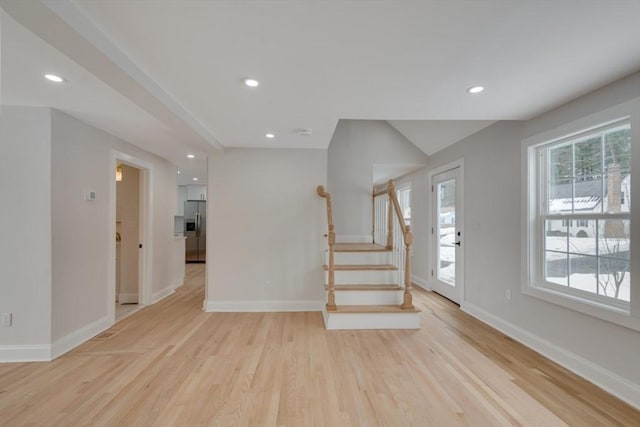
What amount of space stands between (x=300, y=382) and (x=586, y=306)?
2.28 meters

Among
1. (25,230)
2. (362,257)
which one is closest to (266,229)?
(362,257)

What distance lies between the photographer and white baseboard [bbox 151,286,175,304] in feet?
13.5

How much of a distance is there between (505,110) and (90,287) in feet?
14.4

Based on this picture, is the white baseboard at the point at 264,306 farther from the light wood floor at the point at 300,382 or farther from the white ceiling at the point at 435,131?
the white ceiling at the point at 435,131

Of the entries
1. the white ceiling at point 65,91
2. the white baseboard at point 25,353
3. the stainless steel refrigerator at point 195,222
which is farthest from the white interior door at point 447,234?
the stainless steel refrigerator at point 195,222

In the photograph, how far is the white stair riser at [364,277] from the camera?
3.54 metres

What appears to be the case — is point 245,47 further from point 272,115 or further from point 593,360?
point 593,360

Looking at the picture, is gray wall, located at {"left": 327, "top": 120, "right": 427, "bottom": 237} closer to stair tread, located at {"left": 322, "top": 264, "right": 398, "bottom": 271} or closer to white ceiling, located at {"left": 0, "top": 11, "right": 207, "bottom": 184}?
stair tread, located at {"left": 322, "top": 264, "right": 398, "bottom": 271}

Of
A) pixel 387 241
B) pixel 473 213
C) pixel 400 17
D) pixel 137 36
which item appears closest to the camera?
pixel 400 17

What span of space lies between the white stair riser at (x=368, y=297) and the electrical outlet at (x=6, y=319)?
3.00m

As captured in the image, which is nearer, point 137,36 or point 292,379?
point 137,36

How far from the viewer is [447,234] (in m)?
4.29

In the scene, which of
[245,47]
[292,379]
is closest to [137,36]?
[245,47]

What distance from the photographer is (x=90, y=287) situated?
9.54 ft
